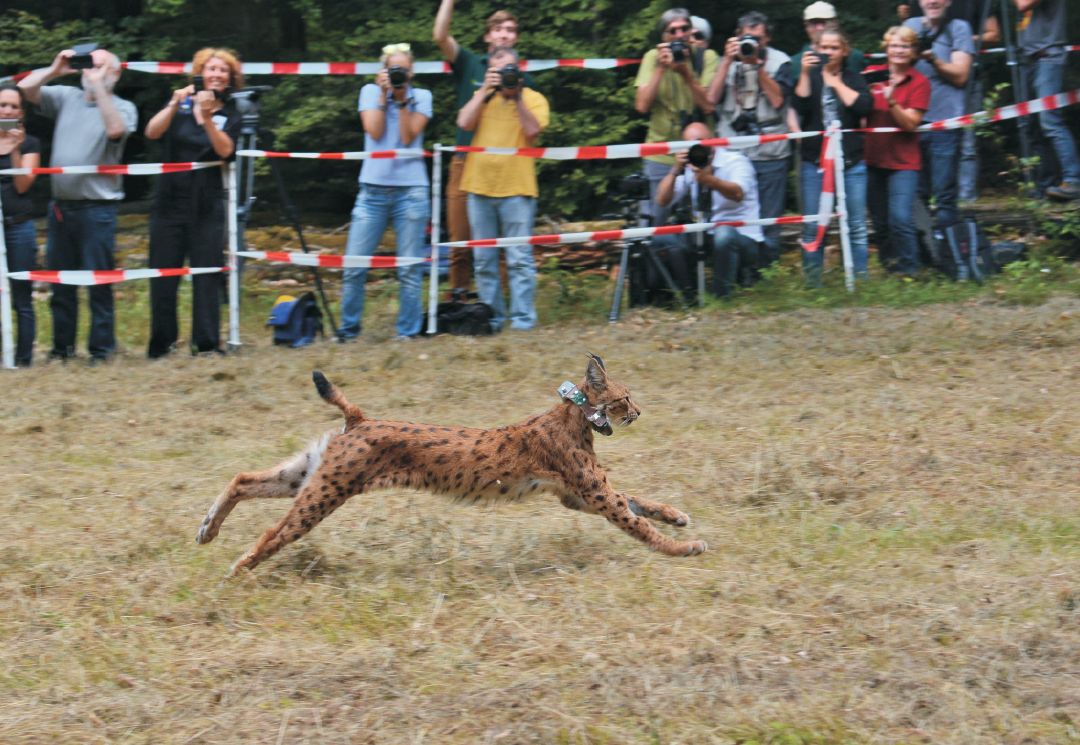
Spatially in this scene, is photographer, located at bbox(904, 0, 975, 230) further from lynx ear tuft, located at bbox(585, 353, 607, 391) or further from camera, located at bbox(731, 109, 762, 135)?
lynx ear tuft, located at bbox(585, 353, 607, 391)

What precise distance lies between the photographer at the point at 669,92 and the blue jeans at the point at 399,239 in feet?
6.52

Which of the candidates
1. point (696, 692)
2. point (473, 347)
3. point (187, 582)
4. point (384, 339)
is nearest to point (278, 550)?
point (187, 582)

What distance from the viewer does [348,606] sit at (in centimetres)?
587

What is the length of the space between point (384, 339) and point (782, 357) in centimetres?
327

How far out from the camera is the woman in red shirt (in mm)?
11836

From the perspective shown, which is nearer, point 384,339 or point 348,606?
point 348,606

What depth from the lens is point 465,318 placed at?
37.4 ft

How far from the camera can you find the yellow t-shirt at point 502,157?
453 inches

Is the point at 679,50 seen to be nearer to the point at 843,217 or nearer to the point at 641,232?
the point at 641,232

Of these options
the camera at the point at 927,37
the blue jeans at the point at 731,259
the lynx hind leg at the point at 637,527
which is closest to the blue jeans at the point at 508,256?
the blue jeans at the point at 731,259

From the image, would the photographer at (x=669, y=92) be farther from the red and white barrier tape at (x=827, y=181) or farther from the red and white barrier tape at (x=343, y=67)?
the red and white barrier tape at (x=343, y=67)

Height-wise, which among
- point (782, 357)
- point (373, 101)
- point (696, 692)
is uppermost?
point (373, 101)

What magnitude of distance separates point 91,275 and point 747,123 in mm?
5435

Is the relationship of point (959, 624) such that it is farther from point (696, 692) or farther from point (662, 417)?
point (662, 417)
